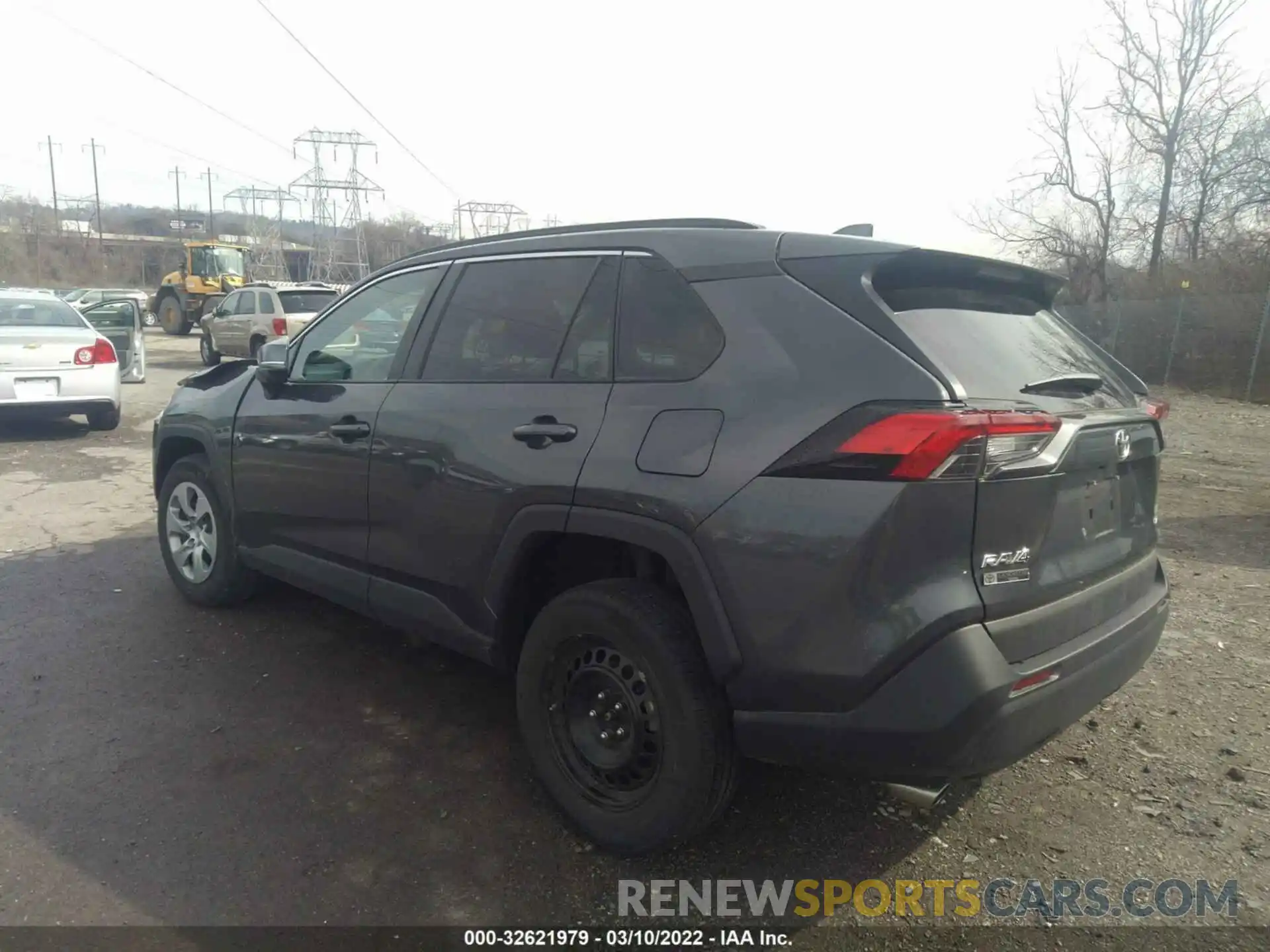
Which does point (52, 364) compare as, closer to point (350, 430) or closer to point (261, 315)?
point (350, 430)

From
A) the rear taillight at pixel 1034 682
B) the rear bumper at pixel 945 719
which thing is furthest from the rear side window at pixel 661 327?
the rear taillight at pixel 1034 682

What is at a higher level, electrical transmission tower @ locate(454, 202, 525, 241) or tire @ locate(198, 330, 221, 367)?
electrical transmission tower @ locate(454, 202, 525, 241)

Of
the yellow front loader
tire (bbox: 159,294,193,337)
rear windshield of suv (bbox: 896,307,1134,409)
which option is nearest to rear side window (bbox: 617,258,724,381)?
rear windshield of suv (bbox: 896,307,1134,409)

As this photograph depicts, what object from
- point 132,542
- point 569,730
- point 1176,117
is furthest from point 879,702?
point 1176,117

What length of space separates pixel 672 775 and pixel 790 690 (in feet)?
1.51

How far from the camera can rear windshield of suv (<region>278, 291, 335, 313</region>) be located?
16984mm

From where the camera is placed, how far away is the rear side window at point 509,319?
2.98 meters

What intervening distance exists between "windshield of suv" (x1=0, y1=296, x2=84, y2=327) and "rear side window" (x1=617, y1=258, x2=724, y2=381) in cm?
924

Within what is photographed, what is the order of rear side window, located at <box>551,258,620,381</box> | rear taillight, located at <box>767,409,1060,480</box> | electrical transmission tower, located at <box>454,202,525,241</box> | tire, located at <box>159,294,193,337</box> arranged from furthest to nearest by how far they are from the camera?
electrical transmission tower, located at <box>454,202,525,241</box> → tire, located at <box>159,294,193,337</box> → rear side window, located at <box>551,258,620,381</box> → rear taillight, located at <box>767,409,1060,480</box>

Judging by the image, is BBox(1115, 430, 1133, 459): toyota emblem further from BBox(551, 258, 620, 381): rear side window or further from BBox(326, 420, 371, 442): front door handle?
BBox(326, 420, 371, 442): front door handle

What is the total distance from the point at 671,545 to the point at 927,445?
739 mm

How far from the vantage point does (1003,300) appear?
2.74 metres

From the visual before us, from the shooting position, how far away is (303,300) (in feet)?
56.3

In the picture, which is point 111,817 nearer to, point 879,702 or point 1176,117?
point 879,702
